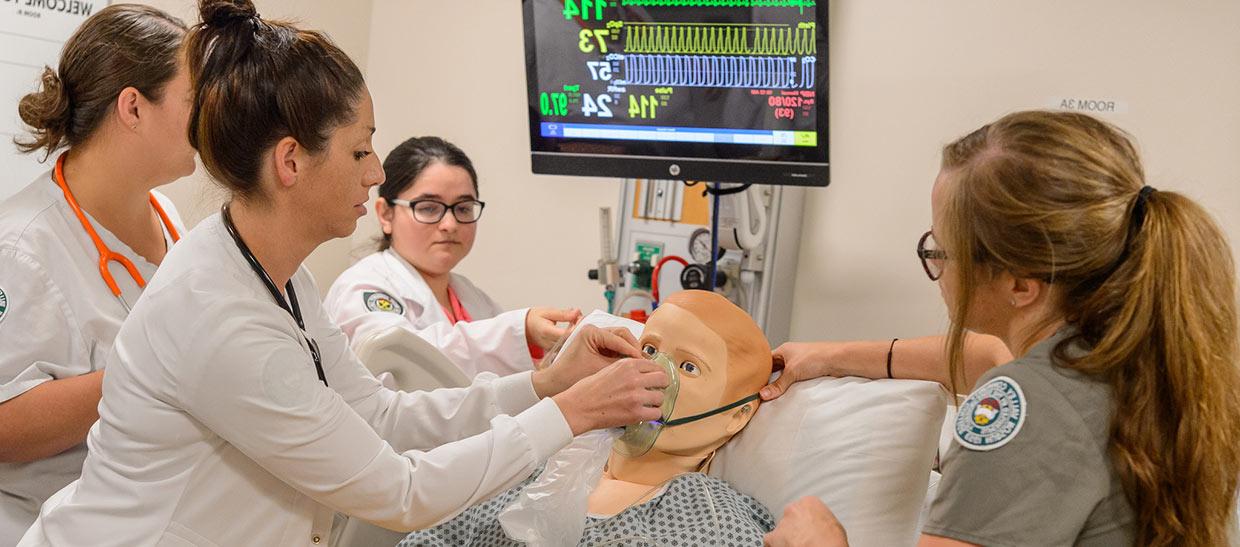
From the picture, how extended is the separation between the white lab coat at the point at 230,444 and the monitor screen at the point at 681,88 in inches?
51.4

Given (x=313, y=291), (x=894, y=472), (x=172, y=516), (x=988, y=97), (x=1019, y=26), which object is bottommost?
(x=894, y=472)

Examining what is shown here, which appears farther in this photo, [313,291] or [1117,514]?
[313,291]

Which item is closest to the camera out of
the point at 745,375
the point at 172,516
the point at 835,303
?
the point at 172,516

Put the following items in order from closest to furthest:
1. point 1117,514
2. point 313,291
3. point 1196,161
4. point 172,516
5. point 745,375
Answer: point 1117,514 → point 172,516 → point 313,291 → point 745,375 → point 1196,161

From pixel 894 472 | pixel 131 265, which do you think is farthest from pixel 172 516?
pixel 894 472

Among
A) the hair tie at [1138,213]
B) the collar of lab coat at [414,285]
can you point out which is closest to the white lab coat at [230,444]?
the hair tie at [1138,213]

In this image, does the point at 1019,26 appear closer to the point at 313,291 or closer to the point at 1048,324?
the point at 1048,324

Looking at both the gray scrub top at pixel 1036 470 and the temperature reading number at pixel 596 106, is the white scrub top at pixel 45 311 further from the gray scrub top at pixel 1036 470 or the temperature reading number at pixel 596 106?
the gray scrub top at pixel 1036 470

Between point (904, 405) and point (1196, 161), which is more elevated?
point (1196, 161)

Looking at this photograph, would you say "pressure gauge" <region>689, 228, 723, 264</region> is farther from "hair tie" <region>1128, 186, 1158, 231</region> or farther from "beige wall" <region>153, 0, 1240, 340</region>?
"hair tie" <region>1128, 186, 1158, 231</region>

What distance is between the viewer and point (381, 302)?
9.73 feet

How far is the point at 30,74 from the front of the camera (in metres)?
3.26

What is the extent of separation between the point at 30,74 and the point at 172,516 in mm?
2159

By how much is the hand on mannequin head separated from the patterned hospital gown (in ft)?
0.25
